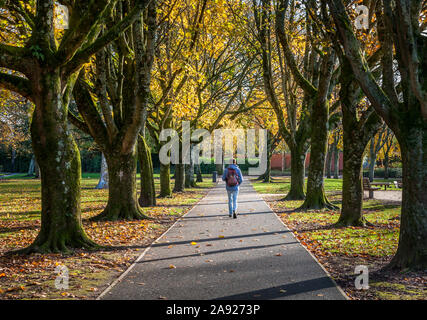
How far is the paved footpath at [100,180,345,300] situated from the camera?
5.34m

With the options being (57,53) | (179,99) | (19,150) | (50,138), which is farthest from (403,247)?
(19,150)

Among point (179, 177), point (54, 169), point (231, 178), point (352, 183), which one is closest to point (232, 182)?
point (231, 178)

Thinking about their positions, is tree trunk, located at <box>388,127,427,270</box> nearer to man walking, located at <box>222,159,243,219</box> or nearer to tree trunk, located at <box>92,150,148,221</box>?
man walking, located at <box>222,159,243,219</box>

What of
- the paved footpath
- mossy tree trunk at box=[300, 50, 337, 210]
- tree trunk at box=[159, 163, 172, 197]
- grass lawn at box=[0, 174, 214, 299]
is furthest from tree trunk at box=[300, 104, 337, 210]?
tree trunk at box=[159, 163, 172, 197]

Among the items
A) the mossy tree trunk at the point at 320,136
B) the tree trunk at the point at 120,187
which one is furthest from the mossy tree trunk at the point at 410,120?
the tree trunk at the point at 120,187

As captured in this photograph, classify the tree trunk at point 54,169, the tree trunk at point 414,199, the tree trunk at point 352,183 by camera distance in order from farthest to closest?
the tree trunk at point 352,183, the tree trunk at point 54,169, the tree trunk at point 414,199

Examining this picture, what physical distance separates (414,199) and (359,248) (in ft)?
7.83

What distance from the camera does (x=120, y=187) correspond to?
12914mm

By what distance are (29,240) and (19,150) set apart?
4643 cm

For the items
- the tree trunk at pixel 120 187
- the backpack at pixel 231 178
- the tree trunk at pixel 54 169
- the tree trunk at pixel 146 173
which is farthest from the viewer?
the tree trunk at pixel 146 173

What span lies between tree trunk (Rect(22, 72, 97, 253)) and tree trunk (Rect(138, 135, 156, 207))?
8.07 metres

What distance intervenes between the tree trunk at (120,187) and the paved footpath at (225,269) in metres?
2.60

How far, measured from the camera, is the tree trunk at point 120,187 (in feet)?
42.0

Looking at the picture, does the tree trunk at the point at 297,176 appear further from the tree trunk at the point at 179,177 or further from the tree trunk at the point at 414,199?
the tree trunk at the point at 414,199
